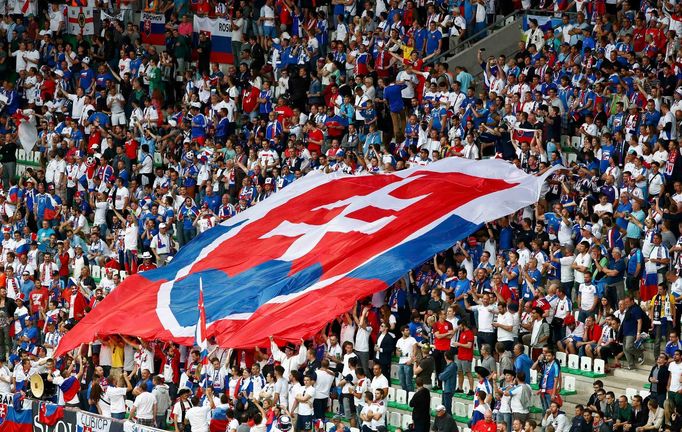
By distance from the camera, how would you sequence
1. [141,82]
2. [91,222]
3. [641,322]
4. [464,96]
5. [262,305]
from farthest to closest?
[141,82] < [91,222] < [464,96] < [262,305] < [641,322]

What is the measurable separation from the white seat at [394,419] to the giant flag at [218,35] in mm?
14641

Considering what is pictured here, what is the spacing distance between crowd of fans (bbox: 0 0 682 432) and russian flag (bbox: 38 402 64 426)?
827 millimetres

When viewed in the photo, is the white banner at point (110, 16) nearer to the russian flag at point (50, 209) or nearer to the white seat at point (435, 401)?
the russian flag at point (50, 209)

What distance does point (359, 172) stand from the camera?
96.1ft

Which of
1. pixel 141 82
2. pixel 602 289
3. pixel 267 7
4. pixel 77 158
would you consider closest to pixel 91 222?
pixel 77 158

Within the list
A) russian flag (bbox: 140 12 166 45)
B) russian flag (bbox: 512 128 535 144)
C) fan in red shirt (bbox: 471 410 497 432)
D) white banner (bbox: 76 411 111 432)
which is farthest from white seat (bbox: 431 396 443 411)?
russian flag (bbox: 140 12 166 45)

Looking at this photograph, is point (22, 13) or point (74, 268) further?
point (22, 13)

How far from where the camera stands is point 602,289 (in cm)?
2411

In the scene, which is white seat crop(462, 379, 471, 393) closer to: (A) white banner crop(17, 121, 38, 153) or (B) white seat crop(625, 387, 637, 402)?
(B) white seat crop(625, 387, 637, 402)

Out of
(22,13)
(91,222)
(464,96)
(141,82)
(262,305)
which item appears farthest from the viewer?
(22,13)

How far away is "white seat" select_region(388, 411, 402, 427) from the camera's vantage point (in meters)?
23.2

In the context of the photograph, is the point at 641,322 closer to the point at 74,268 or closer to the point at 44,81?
the point at 74,268

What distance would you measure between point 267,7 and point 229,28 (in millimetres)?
1062

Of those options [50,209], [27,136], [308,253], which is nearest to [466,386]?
[308,253]
